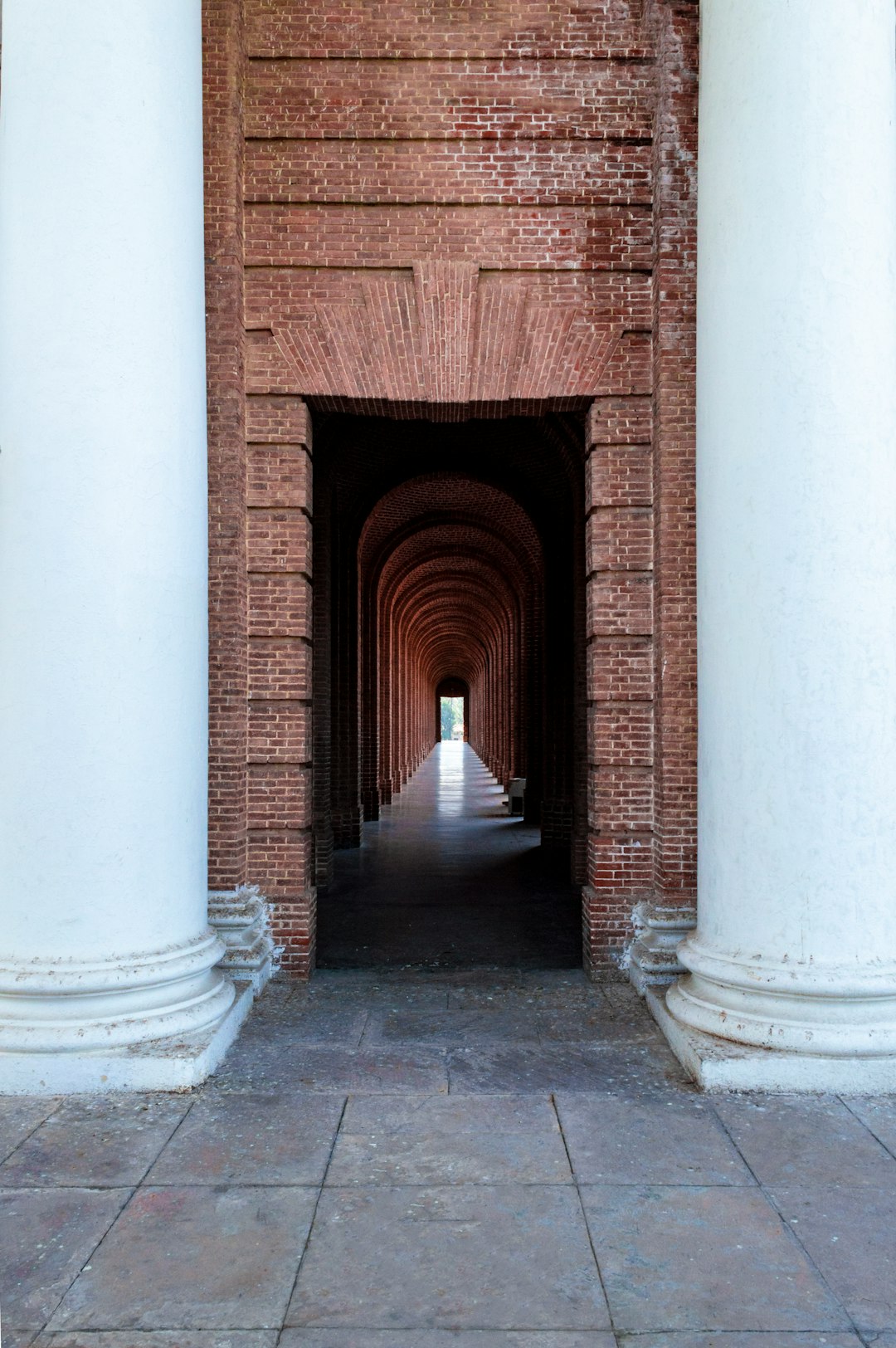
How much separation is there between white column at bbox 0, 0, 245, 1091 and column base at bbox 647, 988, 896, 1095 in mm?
2542

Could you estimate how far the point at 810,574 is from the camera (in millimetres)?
4945

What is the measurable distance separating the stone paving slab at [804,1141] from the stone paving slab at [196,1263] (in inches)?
73.9

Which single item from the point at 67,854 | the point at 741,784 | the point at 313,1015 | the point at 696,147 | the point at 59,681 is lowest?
the point at 313,1015

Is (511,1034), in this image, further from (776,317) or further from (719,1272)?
(776,317)

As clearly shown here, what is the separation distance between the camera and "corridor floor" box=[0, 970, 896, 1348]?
3.00 m

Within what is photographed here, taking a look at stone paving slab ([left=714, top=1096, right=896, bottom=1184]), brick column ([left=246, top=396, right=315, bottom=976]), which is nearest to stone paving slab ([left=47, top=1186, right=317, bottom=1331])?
stone paving slab ([left=714, top=1096, right=896, bottom=1184])

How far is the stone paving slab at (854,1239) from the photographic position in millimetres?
3080

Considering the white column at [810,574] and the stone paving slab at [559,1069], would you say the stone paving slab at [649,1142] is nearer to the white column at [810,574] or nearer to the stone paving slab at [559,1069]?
the stone paving slab at [559,1069]

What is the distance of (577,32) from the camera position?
6.73 metres

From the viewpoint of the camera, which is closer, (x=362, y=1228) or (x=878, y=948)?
(x=362, y=1228)

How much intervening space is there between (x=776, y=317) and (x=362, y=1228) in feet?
15.0

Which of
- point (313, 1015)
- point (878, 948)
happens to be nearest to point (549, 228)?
point (878, 948)

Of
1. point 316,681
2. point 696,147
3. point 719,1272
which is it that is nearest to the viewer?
point 719,1272

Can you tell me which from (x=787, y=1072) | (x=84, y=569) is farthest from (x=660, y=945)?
(x=84, y=569)
